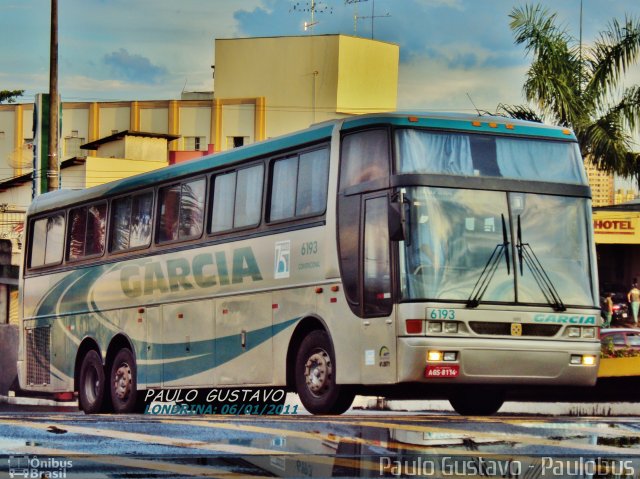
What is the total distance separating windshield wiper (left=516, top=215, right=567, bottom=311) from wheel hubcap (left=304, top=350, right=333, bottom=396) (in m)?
2.58

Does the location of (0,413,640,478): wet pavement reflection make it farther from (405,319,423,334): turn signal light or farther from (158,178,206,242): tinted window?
(158,178,206,242): tinted window

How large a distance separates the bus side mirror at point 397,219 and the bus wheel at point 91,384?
28.6 feet

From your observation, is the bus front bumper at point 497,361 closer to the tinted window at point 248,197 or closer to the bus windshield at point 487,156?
the bus windshield at point 487,156

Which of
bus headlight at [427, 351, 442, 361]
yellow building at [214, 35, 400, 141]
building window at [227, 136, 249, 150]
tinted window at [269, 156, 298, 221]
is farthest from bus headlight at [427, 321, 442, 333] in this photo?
building window at [227, 136, 249, 150]

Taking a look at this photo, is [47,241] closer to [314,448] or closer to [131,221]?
[131,221]

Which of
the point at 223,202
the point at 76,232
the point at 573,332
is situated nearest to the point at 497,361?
the point at 573,332

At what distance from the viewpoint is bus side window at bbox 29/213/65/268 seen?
24938 mm

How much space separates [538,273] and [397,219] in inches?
77.8

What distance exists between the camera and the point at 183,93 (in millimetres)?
94000

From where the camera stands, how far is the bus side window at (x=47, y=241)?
24938mm

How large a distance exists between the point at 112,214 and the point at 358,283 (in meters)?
7.91

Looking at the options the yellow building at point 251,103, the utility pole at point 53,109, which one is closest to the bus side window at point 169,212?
the utility pole at point 53,109

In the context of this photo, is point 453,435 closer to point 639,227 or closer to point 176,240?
point 176,240

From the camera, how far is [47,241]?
25.4m
